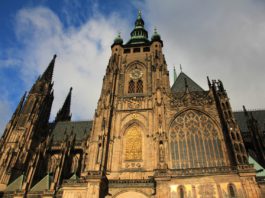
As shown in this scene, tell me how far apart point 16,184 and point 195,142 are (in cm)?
2239

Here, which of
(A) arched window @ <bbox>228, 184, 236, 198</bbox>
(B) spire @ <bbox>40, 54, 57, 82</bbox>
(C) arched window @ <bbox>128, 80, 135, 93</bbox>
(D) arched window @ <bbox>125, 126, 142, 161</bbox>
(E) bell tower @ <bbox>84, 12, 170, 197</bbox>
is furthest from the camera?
(B) spire @ <bbox>40, 54, 57, 82</bbox>

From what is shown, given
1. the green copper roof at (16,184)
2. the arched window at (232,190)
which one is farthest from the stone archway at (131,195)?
the green copper roof at (16,184)

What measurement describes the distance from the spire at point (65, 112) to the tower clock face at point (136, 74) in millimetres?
25350

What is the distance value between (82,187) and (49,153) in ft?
45.9

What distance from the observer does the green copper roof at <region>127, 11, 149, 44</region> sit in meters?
37.1

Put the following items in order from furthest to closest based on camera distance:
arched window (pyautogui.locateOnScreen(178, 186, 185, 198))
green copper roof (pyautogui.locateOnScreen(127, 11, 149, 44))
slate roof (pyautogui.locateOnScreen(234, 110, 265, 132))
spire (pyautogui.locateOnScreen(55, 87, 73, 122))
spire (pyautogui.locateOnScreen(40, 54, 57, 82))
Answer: spire (pyautogui.locateOnScreen(55, 87, 73, 122))
spire (pyautogui.locateOnScreen(40, 54, 57, 82))
green copper roof (pyautogui.locateOnScreen(127, 11, 149, 44))
slate roof (pyautogui.locateOnScreen(234, 110, 265, 132))
arched window (pyautogui.locateOnScreen(178, 186, 185, 198))

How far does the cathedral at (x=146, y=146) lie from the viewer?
18.6 metres

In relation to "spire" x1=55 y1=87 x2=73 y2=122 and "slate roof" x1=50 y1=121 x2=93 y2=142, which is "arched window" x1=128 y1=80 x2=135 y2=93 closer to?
"slate roof" x1=50 y1=121 x2=93 y2=142

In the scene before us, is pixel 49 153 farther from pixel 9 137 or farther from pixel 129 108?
pixel 129 108

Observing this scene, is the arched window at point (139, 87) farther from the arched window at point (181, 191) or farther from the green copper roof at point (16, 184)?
the green copper roof at point (16, 184)

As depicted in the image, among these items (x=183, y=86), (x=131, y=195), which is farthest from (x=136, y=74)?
(x=131, y=195)

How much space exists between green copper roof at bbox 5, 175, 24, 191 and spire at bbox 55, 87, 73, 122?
2120cm

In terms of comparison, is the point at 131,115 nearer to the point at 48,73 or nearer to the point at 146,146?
the point at 146,146

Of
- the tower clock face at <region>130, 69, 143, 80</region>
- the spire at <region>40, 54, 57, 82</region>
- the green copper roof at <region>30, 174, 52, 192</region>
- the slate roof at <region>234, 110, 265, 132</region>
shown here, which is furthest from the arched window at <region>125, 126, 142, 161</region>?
the spire at <region>40, 54, 57, 82</region>
